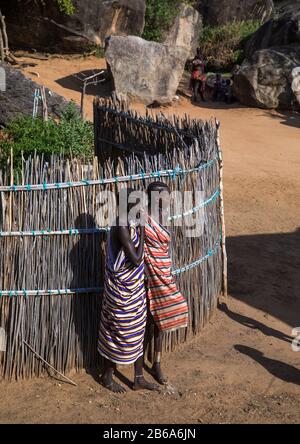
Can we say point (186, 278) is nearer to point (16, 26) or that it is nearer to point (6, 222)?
point (6, 222)

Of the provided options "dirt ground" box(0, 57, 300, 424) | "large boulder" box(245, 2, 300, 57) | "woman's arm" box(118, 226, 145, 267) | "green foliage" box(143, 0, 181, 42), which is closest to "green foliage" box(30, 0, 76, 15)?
"green foliage" box(143, 0, 181, 42)

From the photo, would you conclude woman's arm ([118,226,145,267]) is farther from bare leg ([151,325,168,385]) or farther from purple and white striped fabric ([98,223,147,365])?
bare leg ([151,325,168,385])

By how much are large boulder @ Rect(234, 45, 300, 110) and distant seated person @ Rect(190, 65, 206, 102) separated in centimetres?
99

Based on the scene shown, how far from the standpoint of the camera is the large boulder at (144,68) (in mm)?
14477

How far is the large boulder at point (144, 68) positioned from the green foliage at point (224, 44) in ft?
14.3

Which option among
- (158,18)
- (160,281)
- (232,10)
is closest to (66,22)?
(158,18)

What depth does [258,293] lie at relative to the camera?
233 inches

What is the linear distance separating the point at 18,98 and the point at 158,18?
820 cm

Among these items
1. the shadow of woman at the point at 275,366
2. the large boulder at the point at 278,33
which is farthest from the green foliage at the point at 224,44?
the shadow of woman at the point at 275,366

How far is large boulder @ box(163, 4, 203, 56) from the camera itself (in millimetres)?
18734

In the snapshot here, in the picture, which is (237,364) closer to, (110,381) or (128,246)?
(110,381)

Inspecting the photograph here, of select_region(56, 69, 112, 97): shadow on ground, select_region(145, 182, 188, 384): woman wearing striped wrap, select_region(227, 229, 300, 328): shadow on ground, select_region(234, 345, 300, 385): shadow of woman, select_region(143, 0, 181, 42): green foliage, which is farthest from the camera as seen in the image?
select_region(143, 0, 181, 42): green foliage

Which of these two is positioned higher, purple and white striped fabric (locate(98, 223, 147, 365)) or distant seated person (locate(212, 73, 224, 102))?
distant seated person (locate(212, 73, 224, 102))

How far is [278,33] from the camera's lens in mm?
17000
